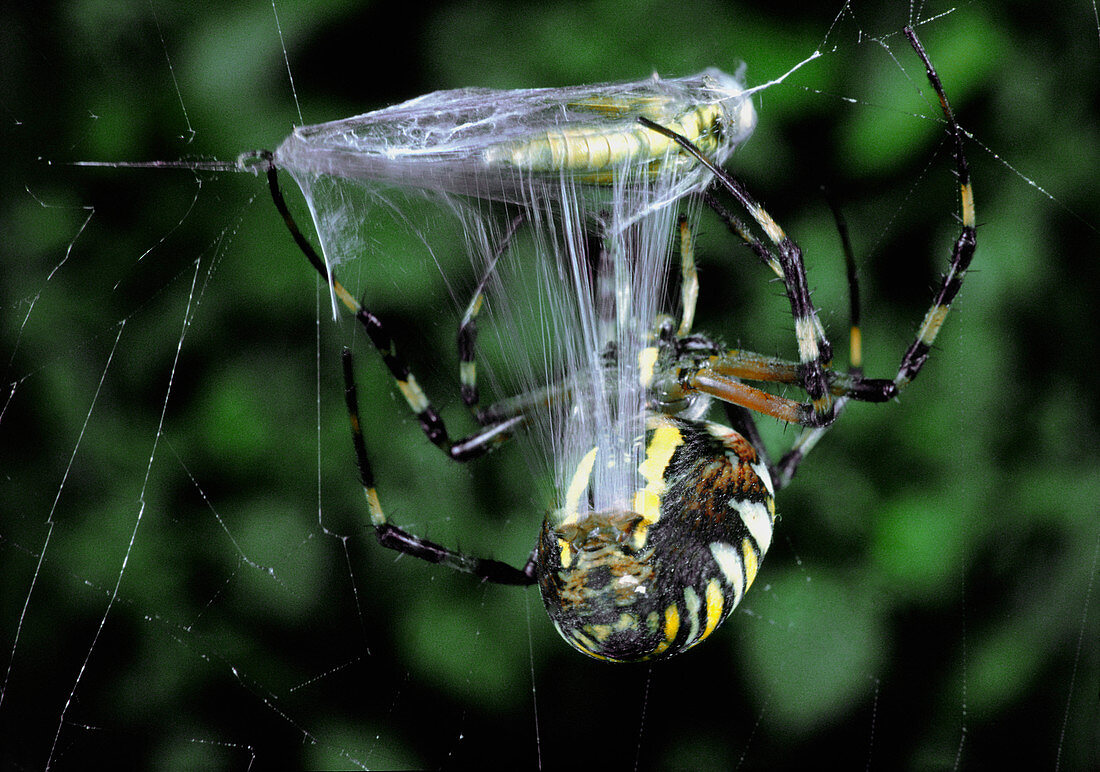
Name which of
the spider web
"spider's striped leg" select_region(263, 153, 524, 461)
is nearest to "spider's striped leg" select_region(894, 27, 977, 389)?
the spider web

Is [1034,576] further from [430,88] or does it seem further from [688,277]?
[430,88]

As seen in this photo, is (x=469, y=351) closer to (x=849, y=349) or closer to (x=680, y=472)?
(x=680, y=472)

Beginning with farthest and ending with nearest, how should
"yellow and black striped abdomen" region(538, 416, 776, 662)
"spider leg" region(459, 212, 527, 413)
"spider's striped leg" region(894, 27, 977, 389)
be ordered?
1. "spider leg" region(459, 212, 527, 413)
2. "spider's striped leg" region(894, 27, 977, 389)
3. "yellow and black striped abdomen" region(538, 416, 776, 662)

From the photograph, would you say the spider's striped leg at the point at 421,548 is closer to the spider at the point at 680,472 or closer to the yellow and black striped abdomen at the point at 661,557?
the spider at the point at 680,472

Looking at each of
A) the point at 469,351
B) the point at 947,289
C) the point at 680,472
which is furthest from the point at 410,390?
the point at 947,289

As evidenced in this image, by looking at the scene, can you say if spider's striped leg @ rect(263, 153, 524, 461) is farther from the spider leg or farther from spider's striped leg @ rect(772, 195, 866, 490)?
spider's striped leg @ rect(772, 195, 866, 490)

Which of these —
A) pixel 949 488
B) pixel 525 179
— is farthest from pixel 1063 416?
pixel 525 179

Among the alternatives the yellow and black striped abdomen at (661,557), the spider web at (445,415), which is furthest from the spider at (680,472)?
the spider web at (445,415)
